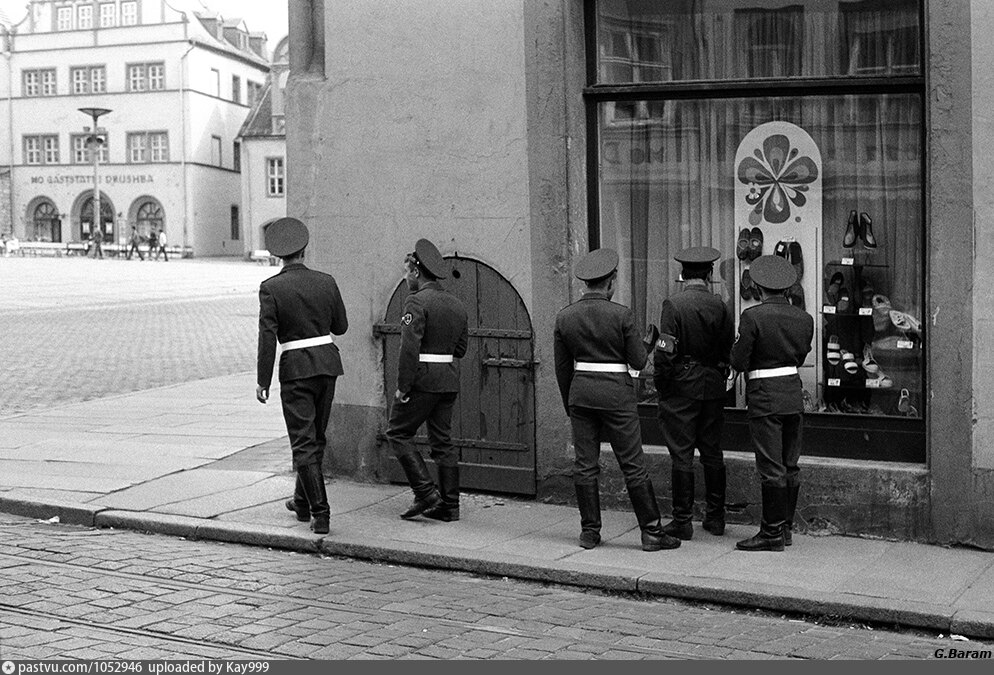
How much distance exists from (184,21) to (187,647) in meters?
69.3

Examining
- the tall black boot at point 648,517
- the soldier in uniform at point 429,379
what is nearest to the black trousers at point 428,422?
the soldier in uniform at point 429,379

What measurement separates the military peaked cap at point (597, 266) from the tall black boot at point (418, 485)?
5.85 ft

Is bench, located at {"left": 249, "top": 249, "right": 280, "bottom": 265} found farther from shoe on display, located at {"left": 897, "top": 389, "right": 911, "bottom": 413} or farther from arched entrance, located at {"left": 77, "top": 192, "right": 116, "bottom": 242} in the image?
shoe on display, located at {"left": 897, "top": 389, "right": 911, "bottom": 413}

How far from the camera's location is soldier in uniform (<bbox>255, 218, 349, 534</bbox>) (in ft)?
28.5

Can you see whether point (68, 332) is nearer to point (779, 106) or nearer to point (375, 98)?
point (375, 98)

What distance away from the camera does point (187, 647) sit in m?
6.02

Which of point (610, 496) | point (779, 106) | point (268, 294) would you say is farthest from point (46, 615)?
point (779, 106)

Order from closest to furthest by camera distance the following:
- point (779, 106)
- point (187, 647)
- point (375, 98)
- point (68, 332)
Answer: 1. point (187, 647)
2. point (779, 106)
3. point (375, 98)
4. point (68, 332)

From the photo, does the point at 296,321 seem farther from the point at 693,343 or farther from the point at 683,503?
the point at 683,503

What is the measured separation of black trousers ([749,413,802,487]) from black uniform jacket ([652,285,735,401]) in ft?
1.42

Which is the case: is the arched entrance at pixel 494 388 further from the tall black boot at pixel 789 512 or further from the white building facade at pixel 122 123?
the white building facade at pixel 122 123

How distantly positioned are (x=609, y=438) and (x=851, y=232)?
245 cm

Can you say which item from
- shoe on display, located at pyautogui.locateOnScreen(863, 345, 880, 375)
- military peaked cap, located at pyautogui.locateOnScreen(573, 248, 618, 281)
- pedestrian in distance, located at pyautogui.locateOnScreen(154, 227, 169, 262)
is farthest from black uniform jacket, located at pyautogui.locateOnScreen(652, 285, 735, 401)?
pedestrian in distance, located at pyautogui.locateOnScreen(154, 227, 169, 262)

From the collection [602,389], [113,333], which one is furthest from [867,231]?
[113,333]
